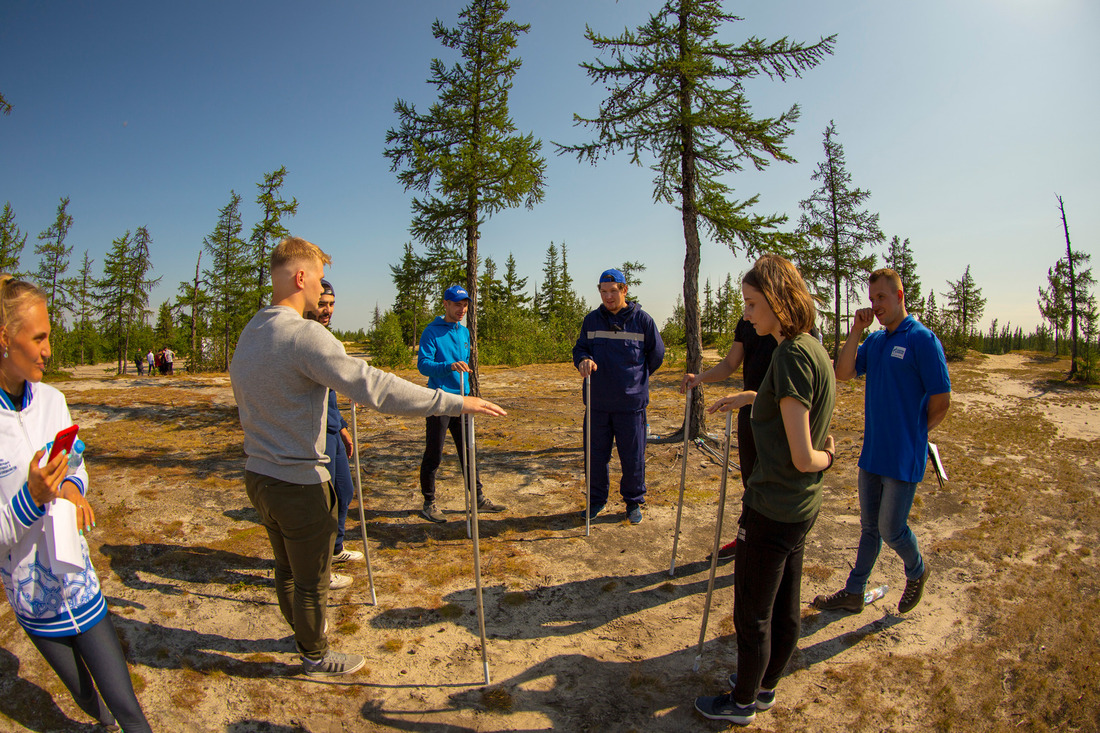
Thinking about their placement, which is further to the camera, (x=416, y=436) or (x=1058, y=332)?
(x=1058, y=332)

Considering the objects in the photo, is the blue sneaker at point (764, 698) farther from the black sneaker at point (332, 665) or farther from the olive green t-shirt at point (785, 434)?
the black sneaker at point (332, 665)

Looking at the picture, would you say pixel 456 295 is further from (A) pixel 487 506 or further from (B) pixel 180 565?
(B) pixel 180 565

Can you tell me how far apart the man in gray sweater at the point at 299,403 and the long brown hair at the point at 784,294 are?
4.44 feet

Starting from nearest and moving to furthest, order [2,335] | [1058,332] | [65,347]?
[2,335] < [1058,332] < [65,347]

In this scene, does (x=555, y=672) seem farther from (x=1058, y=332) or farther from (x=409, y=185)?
(x=1058, y=332)

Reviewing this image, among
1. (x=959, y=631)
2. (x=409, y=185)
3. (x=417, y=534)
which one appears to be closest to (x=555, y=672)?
(x=417, y=534)

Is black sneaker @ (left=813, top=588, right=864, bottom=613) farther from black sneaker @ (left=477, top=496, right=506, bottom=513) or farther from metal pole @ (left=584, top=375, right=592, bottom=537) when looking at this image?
black sneaker @ (left=477, top=496, right=506, bottom=513)

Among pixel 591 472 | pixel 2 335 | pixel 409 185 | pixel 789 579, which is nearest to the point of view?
pixel 2 335

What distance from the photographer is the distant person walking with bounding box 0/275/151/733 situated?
1.94 meters

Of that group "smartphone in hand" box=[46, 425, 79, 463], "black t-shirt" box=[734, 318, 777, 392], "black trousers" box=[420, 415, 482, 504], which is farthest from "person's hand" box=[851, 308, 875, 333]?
"smartphone in hand" box=[46, 425, 79, 463]

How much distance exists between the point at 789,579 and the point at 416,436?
7699 millimetres

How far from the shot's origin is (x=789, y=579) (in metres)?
2.55

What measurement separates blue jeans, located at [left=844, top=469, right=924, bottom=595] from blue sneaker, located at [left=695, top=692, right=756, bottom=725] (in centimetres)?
153

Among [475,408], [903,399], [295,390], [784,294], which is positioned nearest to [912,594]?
[903,399]
